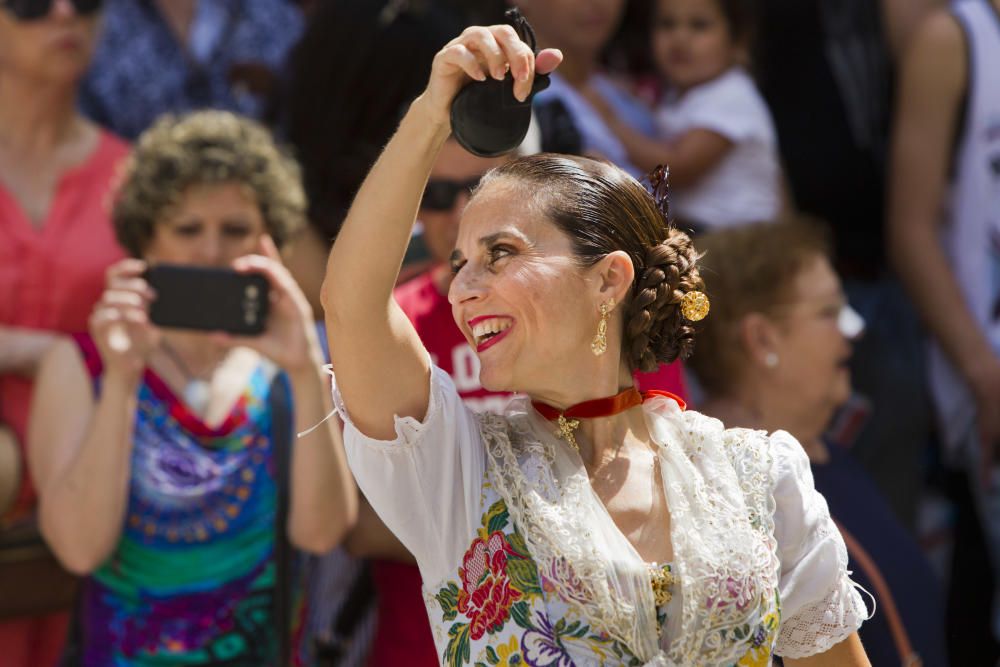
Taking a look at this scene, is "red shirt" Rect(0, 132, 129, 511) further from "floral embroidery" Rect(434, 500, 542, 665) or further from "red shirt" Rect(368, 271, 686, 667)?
"floral embroidery" Rect(434, 500, 542, 665)

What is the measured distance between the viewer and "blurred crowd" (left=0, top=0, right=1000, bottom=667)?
3.09m

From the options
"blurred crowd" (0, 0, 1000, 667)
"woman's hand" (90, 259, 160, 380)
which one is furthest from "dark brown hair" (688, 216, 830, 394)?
"woman's hand" (90, 259, 160, 380)

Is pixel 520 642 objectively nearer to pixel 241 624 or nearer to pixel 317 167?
pixel 241 624

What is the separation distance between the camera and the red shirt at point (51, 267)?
3.63m

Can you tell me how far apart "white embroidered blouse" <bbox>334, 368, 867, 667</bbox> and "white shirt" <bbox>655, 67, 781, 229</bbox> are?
2130 millimetres

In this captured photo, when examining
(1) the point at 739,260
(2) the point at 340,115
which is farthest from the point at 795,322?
(2) the point at 340,115

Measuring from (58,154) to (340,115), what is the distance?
30.2 inches

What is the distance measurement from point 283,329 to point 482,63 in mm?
1400

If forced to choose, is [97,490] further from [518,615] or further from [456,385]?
[518,615]

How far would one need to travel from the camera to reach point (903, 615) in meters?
3.26

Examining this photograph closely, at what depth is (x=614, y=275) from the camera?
208 cm

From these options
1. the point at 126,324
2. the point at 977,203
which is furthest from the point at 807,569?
the point at 977,203

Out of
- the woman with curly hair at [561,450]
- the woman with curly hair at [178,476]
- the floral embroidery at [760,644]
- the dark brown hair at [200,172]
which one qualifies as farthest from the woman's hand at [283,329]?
the floral embroidery at [760,644]

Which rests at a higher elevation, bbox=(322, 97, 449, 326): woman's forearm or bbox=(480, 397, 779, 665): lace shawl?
bbox=(322, 97, 449, 326): woman's forearm
